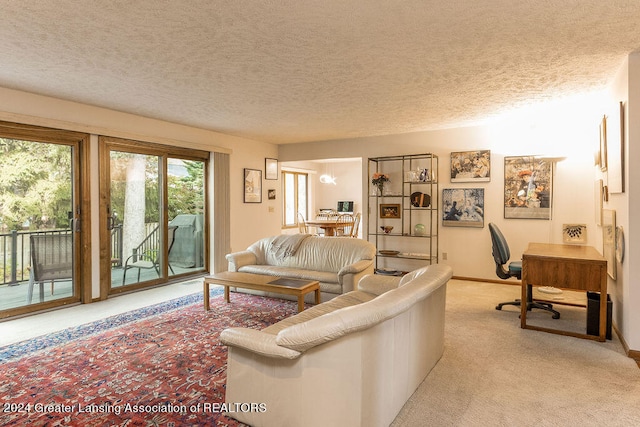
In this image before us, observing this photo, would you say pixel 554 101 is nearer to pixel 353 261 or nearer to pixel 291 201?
pixel 353 261

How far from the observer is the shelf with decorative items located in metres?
6.15

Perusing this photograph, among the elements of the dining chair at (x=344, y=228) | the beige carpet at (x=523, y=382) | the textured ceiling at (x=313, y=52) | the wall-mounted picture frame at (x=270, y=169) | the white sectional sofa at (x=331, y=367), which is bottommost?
the beige carpet at (x=523, y=382)

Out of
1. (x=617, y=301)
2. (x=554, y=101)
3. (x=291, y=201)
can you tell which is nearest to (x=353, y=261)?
(x=617, y=301)

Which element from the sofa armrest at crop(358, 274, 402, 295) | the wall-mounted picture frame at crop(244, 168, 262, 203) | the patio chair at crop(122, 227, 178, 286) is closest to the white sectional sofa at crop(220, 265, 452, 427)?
the sofa armrest at crop(358, 274, 402, 295)

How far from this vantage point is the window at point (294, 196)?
9859mm

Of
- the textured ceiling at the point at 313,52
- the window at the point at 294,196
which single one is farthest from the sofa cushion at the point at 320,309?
the window at the point at 294,196

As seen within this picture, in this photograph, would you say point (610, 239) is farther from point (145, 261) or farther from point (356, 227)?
point (145, 261)

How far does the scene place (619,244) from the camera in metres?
3.25

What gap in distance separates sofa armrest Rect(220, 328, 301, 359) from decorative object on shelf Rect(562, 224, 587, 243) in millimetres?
4898

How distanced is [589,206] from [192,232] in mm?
5979

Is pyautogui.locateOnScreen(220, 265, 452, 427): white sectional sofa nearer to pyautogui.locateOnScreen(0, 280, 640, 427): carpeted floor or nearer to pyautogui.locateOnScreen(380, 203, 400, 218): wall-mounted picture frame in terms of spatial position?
pyautogui.locateOnScreen(0, 280, 640, 427): carpeted floor

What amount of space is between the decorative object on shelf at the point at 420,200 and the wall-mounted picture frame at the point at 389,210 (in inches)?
12.6

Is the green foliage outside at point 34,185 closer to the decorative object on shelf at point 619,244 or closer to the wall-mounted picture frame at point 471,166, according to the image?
the wall-mounted picture frame at point 471,166

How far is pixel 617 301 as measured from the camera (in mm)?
3436
